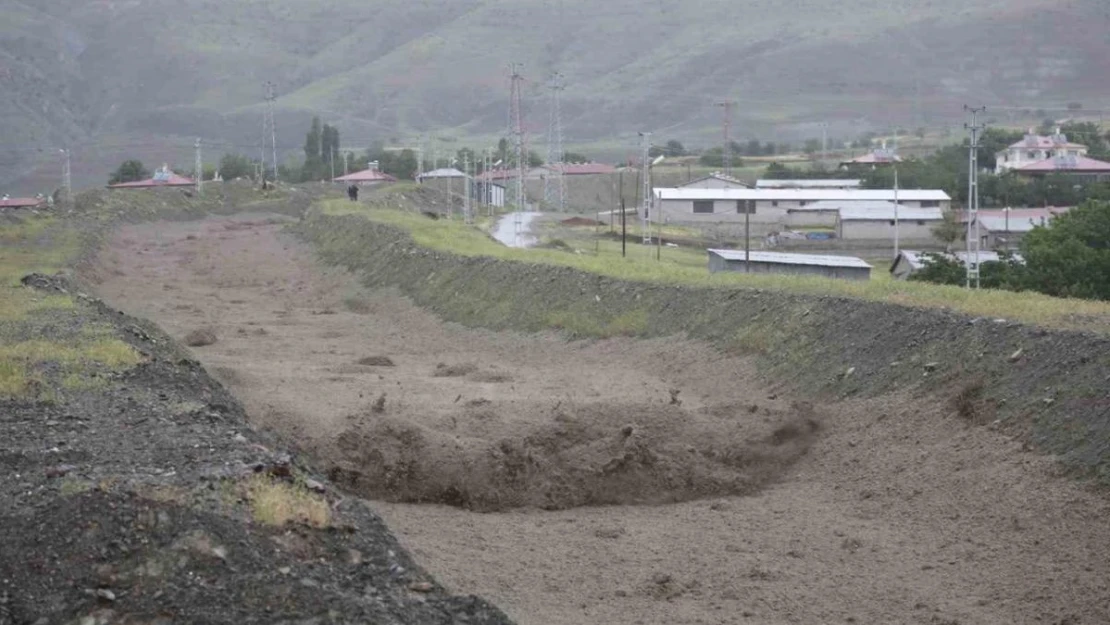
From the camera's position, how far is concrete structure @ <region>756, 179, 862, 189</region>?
4078 inches

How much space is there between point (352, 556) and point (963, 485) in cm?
769

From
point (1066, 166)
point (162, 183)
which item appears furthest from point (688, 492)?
point (162, 183)

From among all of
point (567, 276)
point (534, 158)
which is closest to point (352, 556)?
point (567, 276)

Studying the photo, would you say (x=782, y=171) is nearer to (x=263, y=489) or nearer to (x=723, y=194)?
(x=723, y=194)

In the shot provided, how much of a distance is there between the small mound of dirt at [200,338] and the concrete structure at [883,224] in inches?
2041

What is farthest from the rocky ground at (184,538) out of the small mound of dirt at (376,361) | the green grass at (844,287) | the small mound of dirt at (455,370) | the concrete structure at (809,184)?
the concrete structure at (809,184)

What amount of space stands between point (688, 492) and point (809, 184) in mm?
88517

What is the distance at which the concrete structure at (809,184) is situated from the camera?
103594 mm

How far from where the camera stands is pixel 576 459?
1977cm

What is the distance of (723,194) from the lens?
92.7m

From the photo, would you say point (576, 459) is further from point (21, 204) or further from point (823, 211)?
point (21, 204)

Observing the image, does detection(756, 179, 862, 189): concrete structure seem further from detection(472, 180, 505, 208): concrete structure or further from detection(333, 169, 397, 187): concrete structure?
detection(333, 169, 397, 187): concrete structure

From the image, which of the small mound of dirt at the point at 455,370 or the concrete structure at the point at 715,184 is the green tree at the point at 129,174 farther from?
the small mound of dirt at the point at 455,370

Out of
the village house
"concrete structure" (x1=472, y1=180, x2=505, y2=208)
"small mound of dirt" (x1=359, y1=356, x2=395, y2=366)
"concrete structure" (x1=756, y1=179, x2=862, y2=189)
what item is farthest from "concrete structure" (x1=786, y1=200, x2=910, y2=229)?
"small mound of dirt" (x1=359, y1=356, x2=395, y2=366)
